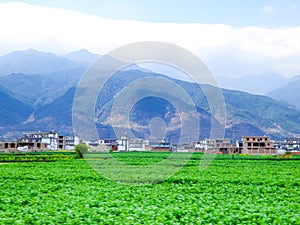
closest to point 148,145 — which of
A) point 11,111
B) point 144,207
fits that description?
point 144,207

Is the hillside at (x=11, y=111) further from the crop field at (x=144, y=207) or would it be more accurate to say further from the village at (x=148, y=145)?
the crop field at (x=144, y=207)

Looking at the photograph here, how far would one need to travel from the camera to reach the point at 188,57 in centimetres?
3116

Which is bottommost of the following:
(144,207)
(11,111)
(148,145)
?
(144,207)

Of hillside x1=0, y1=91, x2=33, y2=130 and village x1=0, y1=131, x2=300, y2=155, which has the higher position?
hillside x1=0, y1=91, x2=33, y2=130

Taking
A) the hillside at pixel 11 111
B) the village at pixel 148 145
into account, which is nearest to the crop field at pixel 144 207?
the village at pixel 148 145

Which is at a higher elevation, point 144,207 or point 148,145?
point 148,145

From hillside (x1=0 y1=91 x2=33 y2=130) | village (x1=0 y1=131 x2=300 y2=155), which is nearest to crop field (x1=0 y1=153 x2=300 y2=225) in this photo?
village (x1=0 y1=131 x2=300 y2=155)

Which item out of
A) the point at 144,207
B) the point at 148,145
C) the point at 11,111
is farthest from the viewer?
the point at 11,111

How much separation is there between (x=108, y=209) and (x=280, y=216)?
4.04 m

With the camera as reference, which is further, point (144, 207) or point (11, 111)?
point (11, 111)

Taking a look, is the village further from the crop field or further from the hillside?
the crop field

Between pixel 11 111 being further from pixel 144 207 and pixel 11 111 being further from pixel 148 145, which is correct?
pixel 144 207

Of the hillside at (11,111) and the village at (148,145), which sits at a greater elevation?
the hillside at (11,111)

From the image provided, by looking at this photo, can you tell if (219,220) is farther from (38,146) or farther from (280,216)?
(38,146)
